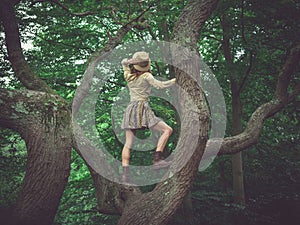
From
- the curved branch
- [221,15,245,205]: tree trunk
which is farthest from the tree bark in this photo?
[221,15,245,205]: tree trunk

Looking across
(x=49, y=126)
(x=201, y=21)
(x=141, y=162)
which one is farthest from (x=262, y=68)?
(x=49, y=126)

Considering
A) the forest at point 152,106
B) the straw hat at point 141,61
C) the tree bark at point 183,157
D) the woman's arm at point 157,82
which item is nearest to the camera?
the tree bark at point 183,157

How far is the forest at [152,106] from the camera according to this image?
361cm

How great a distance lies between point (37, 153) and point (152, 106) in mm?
3552

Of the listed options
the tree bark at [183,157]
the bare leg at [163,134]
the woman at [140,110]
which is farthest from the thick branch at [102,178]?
the tree bark at [183,157]

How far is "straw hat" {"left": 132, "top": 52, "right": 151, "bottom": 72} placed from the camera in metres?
4.20

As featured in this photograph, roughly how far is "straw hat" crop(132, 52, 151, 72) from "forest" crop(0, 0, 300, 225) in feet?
1.96

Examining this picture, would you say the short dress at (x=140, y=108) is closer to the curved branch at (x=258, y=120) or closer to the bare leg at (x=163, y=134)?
the bare leg at (x=163, y=134)

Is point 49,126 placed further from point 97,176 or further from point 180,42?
point 180,42

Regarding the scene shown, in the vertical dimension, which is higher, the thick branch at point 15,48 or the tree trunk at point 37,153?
the thick branch at point 15,48

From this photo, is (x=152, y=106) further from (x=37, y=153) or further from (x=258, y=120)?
(x=37, y=153)

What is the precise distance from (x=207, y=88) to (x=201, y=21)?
5.13 m

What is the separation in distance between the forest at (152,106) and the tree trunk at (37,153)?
0.04 feet

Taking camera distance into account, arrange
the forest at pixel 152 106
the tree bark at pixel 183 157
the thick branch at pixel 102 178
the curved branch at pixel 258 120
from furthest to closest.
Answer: the curved branch at pixel 258 120 < the thick branch at pixel 102 178 < the forest at pixel 152 106 < the tree bark at pixel 183 157
